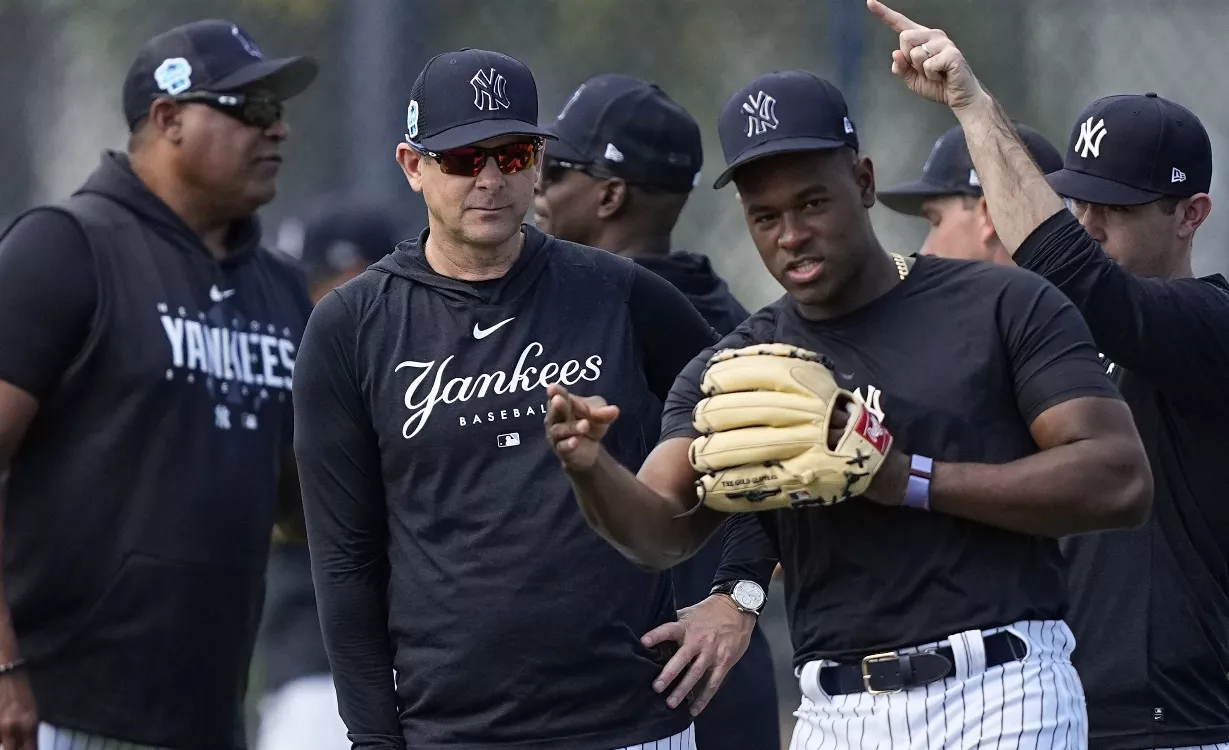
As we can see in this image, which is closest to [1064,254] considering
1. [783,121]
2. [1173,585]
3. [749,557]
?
[783,121]

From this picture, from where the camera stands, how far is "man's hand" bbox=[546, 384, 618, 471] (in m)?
3.09

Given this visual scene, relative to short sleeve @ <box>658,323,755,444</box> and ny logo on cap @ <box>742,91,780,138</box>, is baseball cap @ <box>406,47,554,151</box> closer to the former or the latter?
ny logo on cap @ <box>742,91,780,138</box>

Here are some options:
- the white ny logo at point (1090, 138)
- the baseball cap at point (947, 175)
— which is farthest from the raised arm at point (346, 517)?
the baseball cap at point (947, 175)

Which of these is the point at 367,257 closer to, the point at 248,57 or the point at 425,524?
the point at 248,57

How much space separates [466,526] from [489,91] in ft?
2.94

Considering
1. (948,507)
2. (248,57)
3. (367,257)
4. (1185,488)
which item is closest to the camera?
(948,507)

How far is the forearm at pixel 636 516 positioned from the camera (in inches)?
128

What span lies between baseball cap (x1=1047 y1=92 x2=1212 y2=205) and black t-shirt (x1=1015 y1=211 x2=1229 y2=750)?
263mm

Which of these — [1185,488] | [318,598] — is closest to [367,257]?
[318,598]

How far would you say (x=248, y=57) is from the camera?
5.21m

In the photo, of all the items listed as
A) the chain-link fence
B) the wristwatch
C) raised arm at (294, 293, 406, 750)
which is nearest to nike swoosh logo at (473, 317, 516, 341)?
raised arm at (294, 293, 406, 750)

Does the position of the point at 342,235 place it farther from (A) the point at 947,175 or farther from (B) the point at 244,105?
(A) the point at 947,175

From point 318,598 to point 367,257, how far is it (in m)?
2.57

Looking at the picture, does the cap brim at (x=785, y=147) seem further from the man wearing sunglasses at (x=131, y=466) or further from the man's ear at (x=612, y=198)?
the man wearing sunglasses at (x=131, y=466)
